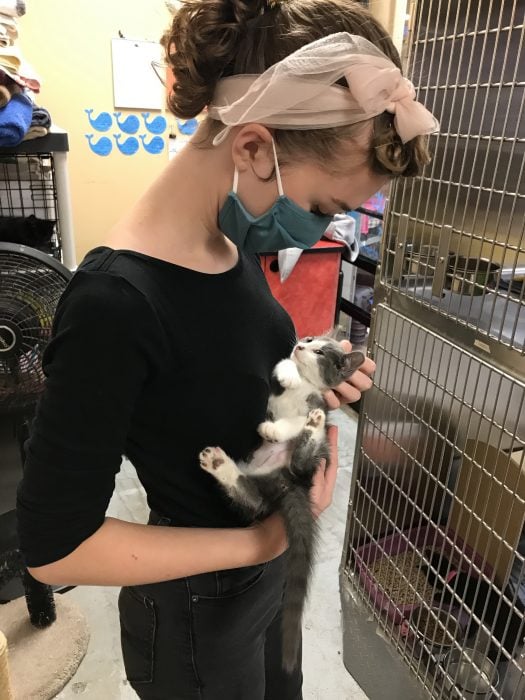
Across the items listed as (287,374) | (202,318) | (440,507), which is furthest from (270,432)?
(440,507)

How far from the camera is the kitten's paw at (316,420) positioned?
110cm

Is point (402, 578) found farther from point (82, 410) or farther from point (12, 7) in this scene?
point (12, 7)

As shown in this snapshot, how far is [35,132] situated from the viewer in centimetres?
193

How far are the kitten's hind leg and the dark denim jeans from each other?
0.11 metres

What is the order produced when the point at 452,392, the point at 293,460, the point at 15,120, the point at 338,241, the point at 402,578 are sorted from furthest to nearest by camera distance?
the point at 338,241 < the point at 15,120 < the point at 402,578 < the point at 452,392 < the point at 293,460

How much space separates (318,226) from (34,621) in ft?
5.61

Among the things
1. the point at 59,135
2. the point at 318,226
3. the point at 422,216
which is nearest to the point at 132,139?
the point at 59,135

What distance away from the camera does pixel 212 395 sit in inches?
31.6

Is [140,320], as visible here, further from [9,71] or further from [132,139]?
[132,139]

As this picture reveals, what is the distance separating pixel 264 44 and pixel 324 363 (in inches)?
26.5

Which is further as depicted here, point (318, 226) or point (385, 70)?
point (318, 226)

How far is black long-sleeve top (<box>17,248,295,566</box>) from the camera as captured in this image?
634 millimetres

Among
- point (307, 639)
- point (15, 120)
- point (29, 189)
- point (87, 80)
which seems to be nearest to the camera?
point (15, 120)

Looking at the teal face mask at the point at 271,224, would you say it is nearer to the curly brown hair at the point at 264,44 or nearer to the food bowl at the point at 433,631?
the curly brown hair at the point at 264,44
